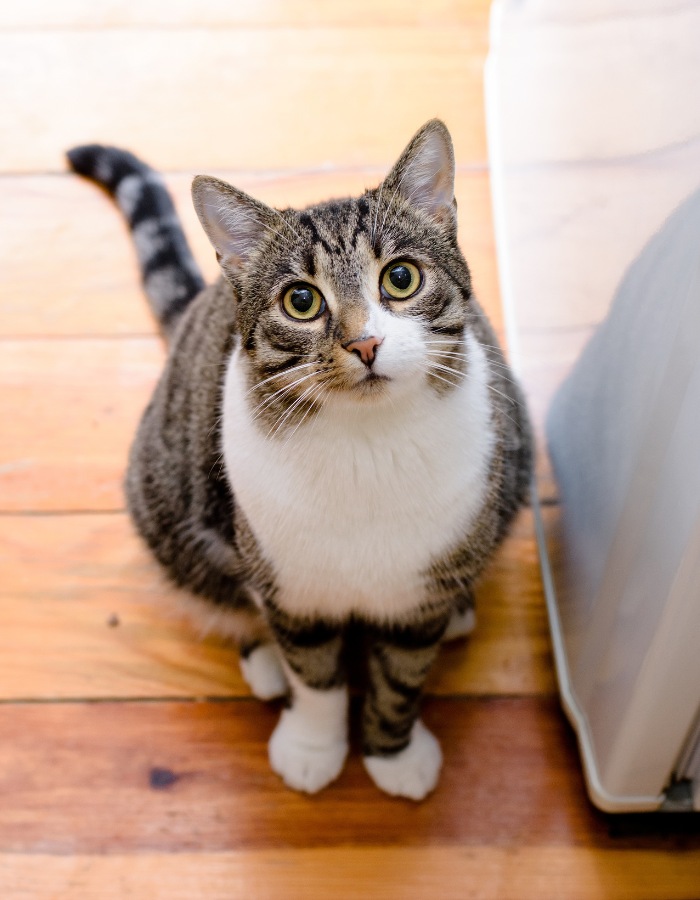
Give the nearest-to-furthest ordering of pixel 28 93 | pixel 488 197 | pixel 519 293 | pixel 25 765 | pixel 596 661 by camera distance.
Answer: pixel 596 661, pixel 25 765, pixel 519 293, pixel 488 197, pixel 28 93

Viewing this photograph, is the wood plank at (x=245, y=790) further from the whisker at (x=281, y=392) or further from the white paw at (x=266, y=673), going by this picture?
the whisker at (x=281, y=392)

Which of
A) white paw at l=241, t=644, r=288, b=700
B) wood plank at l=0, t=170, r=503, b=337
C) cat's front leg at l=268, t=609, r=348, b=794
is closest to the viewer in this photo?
cat's front leg at l=268, t=609, r=348, b=794

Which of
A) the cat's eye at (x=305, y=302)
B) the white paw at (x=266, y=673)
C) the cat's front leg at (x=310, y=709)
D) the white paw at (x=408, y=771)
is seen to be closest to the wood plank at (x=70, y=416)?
the white paw at (x=266, y=673)

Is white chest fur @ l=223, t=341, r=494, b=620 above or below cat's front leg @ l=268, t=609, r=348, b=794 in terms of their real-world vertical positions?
above

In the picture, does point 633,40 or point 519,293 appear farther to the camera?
point 519,293

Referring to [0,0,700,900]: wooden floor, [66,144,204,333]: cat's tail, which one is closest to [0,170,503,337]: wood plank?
[0,0,700,900]: wooden floor

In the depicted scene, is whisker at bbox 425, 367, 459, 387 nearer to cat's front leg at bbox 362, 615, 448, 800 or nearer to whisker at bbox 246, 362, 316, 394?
whisker at bbox 246, 362, 316, 394

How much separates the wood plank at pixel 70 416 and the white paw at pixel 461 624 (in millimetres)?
572

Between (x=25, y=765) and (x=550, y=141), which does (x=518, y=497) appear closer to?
(x=550, y=141)

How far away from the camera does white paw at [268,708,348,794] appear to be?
116 cm

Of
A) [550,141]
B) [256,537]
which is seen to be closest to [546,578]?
[256,537]

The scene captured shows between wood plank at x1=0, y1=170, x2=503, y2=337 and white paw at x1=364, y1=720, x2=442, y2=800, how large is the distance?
0.81 m

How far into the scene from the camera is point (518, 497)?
4.04ft

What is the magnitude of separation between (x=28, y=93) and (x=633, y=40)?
4.89 ft
